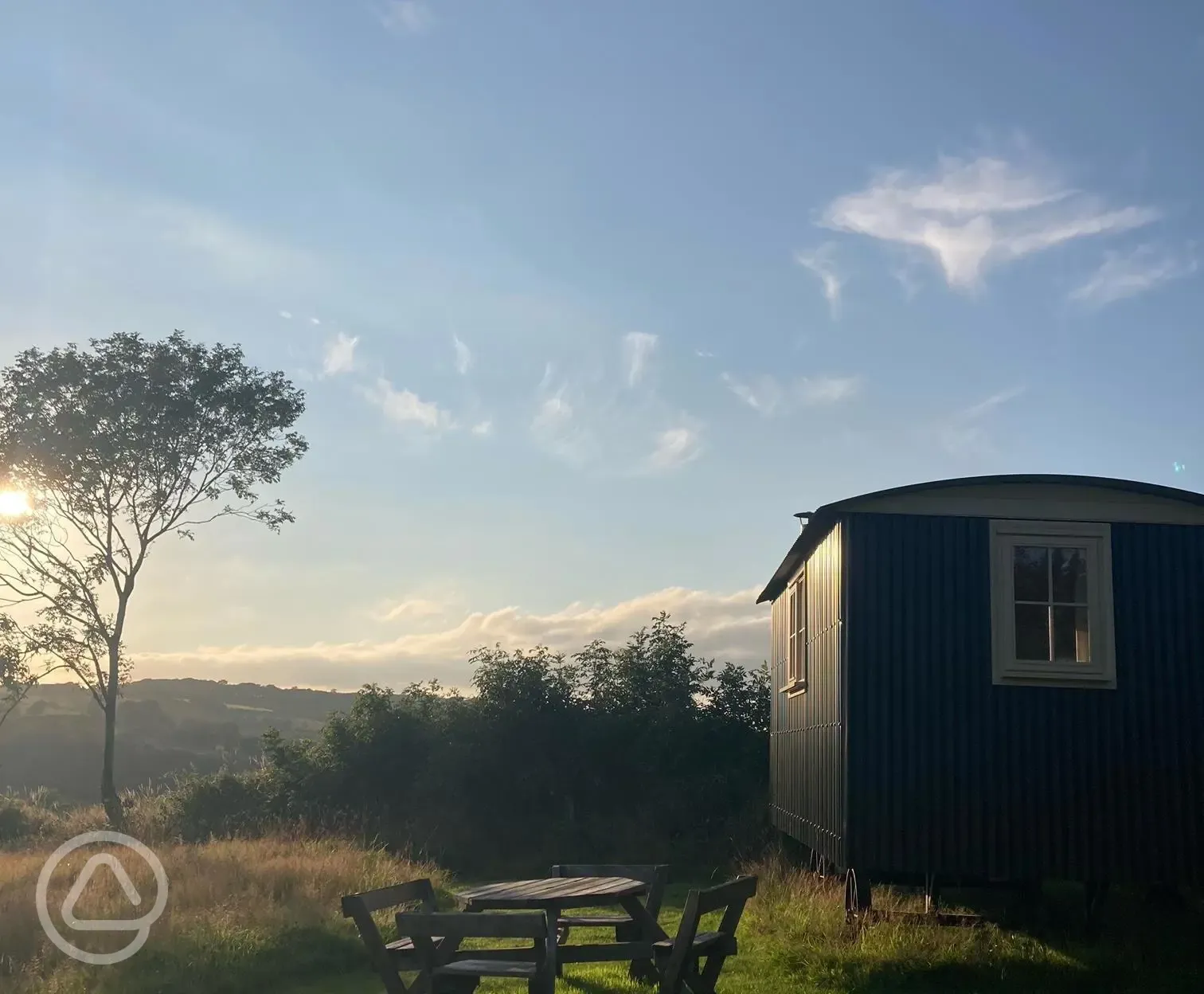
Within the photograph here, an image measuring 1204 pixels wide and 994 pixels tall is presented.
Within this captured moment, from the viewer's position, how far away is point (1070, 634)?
36.1 feet

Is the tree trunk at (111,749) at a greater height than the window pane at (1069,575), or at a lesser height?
lesser

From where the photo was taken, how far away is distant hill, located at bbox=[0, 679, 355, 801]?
46.1m

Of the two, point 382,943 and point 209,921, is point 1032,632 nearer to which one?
point 382,943

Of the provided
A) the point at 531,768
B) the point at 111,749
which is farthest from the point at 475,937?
the point at 111,749

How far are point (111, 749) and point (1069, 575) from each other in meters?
Result: 20.0

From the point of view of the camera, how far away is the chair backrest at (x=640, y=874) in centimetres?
920

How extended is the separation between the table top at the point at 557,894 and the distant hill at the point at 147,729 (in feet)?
102

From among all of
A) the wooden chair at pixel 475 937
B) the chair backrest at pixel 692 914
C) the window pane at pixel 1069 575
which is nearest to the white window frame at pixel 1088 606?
the window pane at pixel 1069 575

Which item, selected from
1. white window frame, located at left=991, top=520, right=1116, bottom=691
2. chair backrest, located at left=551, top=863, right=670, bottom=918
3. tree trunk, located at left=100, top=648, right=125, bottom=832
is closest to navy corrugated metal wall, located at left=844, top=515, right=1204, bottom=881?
white window frame, located at left=991, top=520, right=1116, bottom=691

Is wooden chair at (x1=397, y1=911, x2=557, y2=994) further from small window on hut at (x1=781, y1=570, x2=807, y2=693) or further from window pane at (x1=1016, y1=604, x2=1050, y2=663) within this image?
small window on hut at (x1=781, y1=570, x2=807, y2=693)

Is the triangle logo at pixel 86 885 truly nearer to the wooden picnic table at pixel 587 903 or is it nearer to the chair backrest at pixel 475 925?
the wooden picnic table at pixel 587 903

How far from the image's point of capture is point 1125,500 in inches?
430

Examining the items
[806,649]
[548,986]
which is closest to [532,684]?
[806,649]

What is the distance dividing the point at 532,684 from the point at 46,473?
34.4ft
